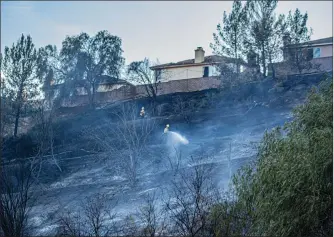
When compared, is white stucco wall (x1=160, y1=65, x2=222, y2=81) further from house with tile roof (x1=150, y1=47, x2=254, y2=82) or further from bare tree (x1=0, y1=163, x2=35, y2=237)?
bare tree (x1=0, y1=163, x2=35, y2=237)

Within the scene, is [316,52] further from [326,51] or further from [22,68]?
[22,68]

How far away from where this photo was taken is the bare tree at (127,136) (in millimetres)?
6445

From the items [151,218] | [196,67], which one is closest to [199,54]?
[196,67]

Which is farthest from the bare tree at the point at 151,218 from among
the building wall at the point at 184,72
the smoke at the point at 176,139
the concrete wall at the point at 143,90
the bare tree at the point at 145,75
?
the building wall at the point at 184,72

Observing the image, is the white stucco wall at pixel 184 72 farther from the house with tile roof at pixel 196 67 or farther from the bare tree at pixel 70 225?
the bare tree at pixel 70 225

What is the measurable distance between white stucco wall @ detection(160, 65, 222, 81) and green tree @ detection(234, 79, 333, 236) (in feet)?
9.27

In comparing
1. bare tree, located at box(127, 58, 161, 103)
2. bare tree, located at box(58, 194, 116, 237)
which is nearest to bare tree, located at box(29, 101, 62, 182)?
bare tree, located at box(58, 194, 116, 237)

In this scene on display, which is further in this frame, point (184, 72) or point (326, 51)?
point (184, 72)

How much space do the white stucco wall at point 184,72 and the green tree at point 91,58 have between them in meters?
0.86

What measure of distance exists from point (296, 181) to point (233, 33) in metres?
3.70

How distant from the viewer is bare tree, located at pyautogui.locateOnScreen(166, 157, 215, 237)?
17.1 feet

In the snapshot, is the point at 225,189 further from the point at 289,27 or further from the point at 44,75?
the point at 44,75

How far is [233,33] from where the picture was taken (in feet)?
23.6

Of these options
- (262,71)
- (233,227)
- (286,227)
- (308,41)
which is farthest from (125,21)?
(286,227)
